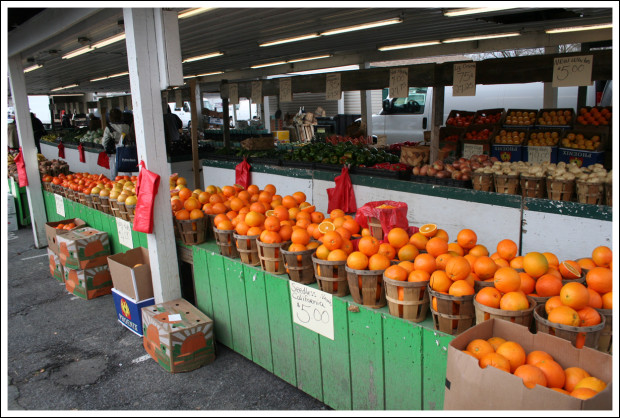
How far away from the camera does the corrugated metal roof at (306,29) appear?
6875 millimetres

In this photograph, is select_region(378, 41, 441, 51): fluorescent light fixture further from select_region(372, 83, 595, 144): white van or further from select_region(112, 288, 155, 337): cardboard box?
select_region(112, 288, 155, 337): cardboard box

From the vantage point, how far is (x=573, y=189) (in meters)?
4.03

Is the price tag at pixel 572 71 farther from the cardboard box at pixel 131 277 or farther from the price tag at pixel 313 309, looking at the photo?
the cardboard box at pixel 131 277

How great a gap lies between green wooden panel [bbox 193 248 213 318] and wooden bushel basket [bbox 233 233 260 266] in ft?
2.23

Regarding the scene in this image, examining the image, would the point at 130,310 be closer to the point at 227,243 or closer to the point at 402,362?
the point at 227,243

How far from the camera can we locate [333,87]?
21.0ft

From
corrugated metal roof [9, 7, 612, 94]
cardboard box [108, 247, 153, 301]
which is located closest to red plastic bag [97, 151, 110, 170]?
corrugated metal roof [9, 7, 612, 94]

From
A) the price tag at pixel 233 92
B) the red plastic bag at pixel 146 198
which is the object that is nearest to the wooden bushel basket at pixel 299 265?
the red plastic bag at pixel 146 198

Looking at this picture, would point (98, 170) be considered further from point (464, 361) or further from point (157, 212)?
point (464, 361)

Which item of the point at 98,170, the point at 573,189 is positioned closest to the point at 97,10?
the point at 573,189

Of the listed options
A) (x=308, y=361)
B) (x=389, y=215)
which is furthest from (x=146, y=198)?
(x=389, y=215)

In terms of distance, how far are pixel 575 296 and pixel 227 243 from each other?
2.68 m

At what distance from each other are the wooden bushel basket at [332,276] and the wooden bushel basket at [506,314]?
36.8 inches

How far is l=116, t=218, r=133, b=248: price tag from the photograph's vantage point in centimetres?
549
